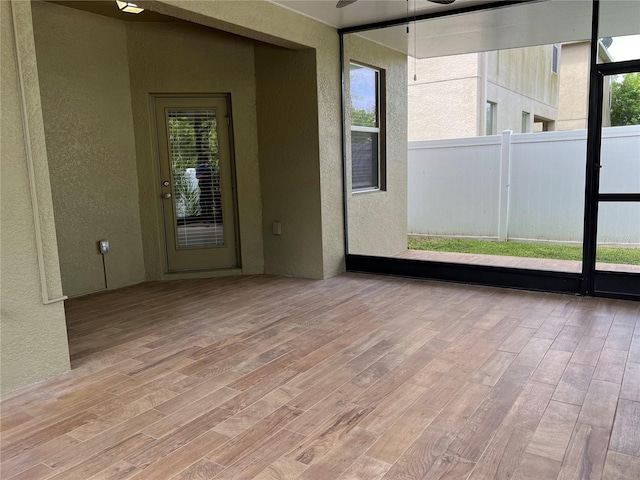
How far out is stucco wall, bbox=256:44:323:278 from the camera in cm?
513

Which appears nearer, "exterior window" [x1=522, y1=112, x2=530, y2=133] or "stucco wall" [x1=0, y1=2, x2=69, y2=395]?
"stucco wall" [x1=0, y1=2, x2=69, y2=395]

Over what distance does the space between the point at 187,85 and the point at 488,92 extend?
4.30 metres

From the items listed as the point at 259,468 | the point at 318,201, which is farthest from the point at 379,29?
the point at 259,468

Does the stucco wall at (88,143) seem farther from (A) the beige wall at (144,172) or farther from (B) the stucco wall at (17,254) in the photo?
(B) the stucco wall at (17,254)

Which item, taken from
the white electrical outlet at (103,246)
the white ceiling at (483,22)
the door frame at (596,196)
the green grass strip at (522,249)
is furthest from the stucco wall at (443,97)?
the white electrical outlet at (103,246)

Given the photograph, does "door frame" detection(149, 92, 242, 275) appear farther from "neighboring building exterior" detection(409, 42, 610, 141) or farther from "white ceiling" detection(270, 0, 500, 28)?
"neighboring building exterior" detection(409, 42, 610, 141)

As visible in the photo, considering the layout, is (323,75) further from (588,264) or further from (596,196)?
(588,264)

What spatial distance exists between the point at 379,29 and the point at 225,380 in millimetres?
4106

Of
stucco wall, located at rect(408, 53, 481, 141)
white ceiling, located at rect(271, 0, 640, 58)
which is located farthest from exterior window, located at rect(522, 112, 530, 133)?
white ceiling, located at rect(271, 0, 640, 58)

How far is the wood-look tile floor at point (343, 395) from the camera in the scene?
Result: 205cm

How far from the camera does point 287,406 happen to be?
2.54 metres

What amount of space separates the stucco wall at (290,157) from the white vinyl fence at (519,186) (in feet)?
5.21

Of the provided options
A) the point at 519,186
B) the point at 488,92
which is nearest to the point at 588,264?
the point at 519,186

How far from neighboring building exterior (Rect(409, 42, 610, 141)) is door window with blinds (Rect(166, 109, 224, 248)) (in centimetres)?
257
